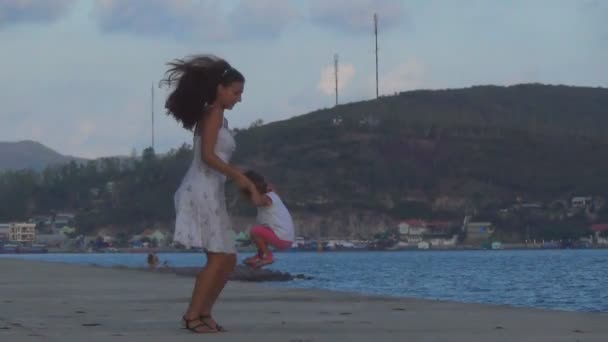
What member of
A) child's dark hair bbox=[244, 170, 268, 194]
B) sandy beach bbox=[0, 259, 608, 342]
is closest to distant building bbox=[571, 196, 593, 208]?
sandy beach bbox=[0, 259, 608, 342]

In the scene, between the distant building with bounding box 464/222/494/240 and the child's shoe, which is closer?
the child's shoe

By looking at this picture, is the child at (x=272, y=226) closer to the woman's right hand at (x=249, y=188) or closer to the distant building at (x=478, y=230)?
the woman's right hand at (x=249, y=188)

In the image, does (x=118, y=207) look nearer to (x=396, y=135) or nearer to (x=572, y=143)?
(x=396, y=135)

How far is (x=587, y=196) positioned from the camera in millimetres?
166250

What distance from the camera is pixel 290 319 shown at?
11.0 meters

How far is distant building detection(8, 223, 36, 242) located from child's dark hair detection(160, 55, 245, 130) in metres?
185

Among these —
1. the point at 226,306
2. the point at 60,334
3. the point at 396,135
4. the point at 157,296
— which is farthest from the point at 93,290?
the point at 396,135

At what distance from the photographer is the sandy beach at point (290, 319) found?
9125 mm

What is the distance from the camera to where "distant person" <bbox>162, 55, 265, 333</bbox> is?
30.9 feet

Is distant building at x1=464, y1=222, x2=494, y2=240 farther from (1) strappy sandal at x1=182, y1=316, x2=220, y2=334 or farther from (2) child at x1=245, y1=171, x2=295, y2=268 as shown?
(1) strappy sandal at x1=182, y1=316, x2=220, y2=334

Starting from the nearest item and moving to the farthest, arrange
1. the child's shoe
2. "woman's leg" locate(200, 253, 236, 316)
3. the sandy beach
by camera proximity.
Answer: the sandy beach → "woman's leg" locate(200, 253, 236, 316) → the child's shoe

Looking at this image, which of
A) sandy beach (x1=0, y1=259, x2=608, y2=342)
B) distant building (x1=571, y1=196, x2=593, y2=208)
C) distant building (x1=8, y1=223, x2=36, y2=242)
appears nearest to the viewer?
sandy beach (x1=0, y1=259, x2=608, y2=342)

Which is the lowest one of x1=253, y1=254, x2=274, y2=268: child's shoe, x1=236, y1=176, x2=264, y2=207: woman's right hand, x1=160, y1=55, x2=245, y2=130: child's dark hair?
x1=253, y1=254, x2=274, y2=268: child's shoe

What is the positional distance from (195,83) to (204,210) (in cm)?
87
